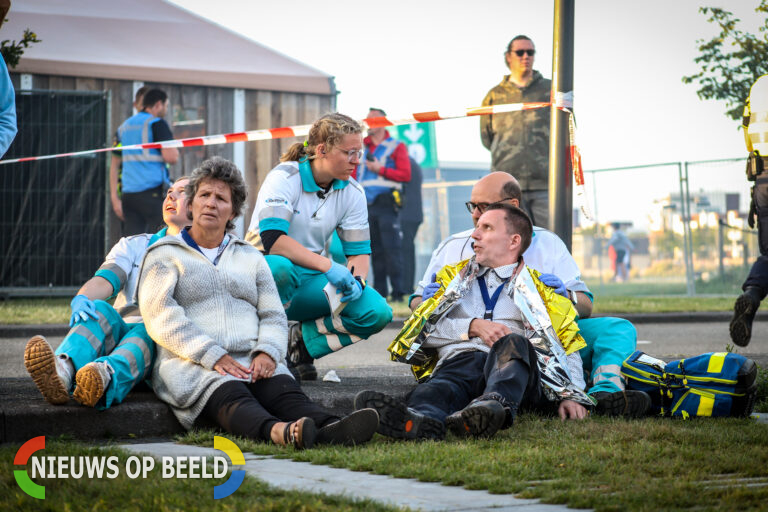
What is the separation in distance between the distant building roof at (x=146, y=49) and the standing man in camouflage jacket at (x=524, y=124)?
A: 567 centimetres

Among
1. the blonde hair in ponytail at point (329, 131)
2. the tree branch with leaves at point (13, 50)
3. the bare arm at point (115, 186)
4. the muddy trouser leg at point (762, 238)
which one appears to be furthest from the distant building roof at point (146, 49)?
the blonde hair in ponytail at point (329, 131)

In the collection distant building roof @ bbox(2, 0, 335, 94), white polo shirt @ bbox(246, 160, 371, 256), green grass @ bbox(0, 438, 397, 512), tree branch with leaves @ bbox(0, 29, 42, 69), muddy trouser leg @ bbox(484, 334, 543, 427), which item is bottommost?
green grass @ bbox(0, 438, 397, 512)

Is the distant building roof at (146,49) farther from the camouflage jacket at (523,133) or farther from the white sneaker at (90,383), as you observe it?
the white sneaker at (90,383)

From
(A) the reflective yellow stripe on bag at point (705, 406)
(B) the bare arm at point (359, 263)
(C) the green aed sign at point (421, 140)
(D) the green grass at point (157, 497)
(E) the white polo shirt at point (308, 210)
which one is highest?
(C) the green aed sign at point (421, 140)

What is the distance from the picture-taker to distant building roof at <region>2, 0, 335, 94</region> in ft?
45.3

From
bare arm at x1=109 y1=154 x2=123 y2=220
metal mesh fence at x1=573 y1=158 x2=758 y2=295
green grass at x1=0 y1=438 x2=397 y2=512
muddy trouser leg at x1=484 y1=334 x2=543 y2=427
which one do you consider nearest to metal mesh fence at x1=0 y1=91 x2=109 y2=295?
bare arm at x1=109 y1=154 x2=123 y2=220

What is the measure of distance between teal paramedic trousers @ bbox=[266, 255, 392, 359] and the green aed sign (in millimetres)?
11698

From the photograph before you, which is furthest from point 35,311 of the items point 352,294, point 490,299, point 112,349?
point 490,299

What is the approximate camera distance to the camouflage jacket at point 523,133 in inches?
377

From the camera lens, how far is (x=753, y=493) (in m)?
2.95

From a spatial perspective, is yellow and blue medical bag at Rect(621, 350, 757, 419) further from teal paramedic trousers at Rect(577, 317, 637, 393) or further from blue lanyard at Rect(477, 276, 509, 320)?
blue lanyard at Rect(477, 276, 509, 320)

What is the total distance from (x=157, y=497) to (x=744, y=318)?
6.06m

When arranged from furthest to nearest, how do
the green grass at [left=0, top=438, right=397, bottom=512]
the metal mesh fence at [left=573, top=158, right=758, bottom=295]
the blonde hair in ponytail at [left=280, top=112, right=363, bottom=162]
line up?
the metal mesh fence at [left=573, top=158, right=758, bottom=295] → the blonde hair in ponytail at [left=280, top=112, right=363, bottom=162] → the green grass at [left=0, top=438, right=397, bottom=512]

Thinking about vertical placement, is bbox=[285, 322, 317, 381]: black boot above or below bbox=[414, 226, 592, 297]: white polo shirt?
below
